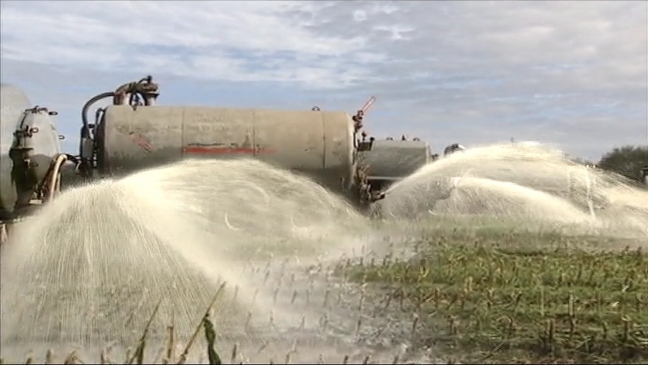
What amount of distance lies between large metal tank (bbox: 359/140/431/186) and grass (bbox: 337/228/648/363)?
9511mm

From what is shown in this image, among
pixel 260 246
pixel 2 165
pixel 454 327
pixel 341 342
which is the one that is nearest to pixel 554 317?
pixel 454 327

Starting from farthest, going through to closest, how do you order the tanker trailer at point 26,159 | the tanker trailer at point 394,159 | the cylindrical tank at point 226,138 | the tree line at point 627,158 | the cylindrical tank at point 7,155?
the tree line at point 627,158
the tanker trailer at point 394,159
the cylindrical tank at point 226,138
the tanker trailer at point 26,159
the cylindrical tank at point 7,155

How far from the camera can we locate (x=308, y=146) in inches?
653

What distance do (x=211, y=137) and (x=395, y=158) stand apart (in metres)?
6.70

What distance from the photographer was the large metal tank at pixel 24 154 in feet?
38.3

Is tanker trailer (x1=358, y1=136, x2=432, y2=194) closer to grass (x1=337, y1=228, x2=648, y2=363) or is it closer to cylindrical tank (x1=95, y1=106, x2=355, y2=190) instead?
cylindrical tank (x1=95, y1=106, x2=355, y2=190)

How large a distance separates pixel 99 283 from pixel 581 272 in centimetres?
485

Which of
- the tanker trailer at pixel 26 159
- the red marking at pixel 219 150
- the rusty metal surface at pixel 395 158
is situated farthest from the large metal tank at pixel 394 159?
the tanker trailer at pixel 26 159

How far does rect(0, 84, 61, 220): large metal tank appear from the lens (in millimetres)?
→ 11688

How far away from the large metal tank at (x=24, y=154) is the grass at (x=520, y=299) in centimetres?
487

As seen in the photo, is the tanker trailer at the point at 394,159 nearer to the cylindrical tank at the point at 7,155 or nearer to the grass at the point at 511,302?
the grass at the point at 511,302

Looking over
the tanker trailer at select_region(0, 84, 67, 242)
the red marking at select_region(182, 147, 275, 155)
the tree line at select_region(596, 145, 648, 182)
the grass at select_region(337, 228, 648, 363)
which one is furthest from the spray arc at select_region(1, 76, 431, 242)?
the tree line at select_region(596, 145, 648, 182)

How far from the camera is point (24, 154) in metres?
13.3

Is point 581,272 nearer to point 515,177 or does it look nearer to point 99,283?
point 99,283
